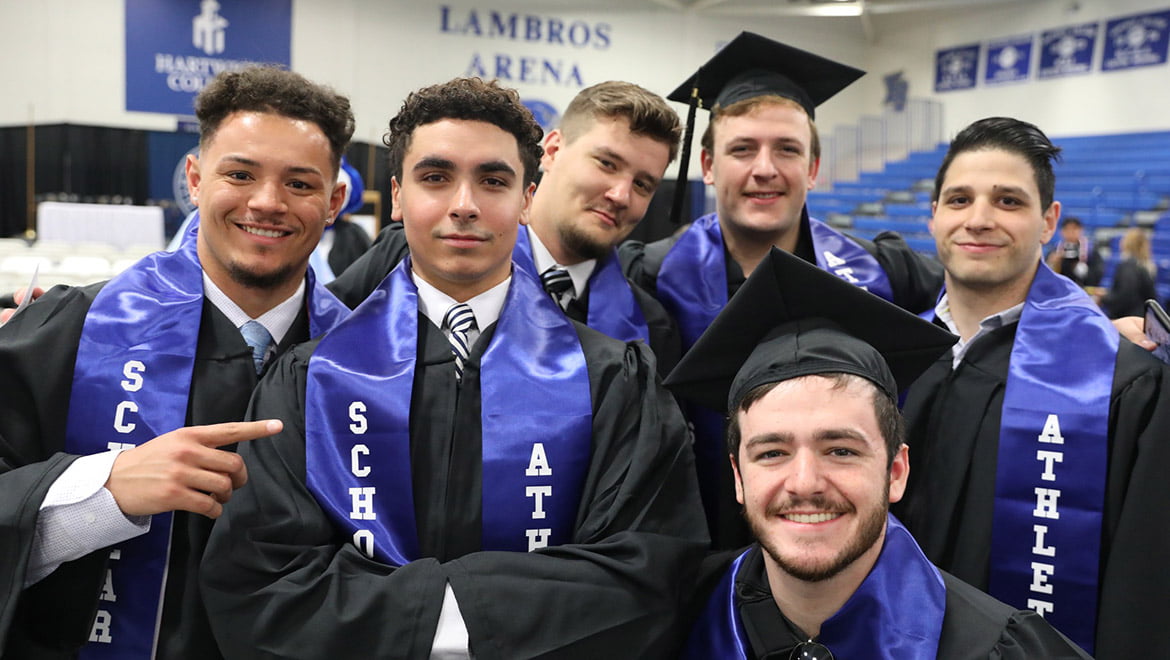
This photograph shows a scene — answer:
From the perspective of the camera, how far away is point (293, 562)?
5.64ft

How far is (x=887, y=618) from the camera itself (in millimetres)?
1856

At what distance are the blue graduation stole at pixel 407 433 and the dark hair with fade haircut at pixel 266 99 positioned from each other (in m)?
0.56

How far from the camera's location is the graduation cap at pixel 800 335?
1967mm

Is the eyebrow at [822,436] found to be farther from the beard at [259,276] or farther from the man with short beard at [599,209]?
the beard at [259,276]

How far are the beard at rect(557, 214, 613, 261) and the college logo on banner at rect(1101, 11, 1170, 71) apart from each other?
16160 mm

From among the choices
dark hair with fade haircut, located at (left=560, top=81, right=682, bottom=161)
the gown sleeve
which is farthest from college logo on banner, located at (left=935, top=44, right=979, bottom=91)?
the gown sleeve

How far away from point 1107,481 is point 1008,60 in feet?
58.5

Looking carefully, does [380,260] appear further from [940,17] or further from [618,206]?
[940,17]

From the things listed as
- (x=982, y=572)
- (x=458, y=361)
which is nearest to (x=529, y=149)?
(x=458, y=361)

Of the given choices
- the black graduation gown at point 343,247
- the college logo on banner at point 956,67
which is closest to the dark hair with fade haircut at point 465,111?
the black graduation gown at point 343,247

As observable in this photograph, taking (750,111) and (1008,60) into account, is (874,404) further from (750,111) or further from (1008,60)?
(1008,60)

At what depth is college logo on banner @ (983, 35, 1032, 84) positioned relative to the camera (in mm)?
17656

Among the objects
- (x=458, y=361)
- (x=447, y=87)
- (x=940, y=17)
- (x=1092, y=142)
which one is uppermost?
(x=940, y=17)

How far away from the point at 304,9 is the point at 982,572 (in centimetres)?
1478
